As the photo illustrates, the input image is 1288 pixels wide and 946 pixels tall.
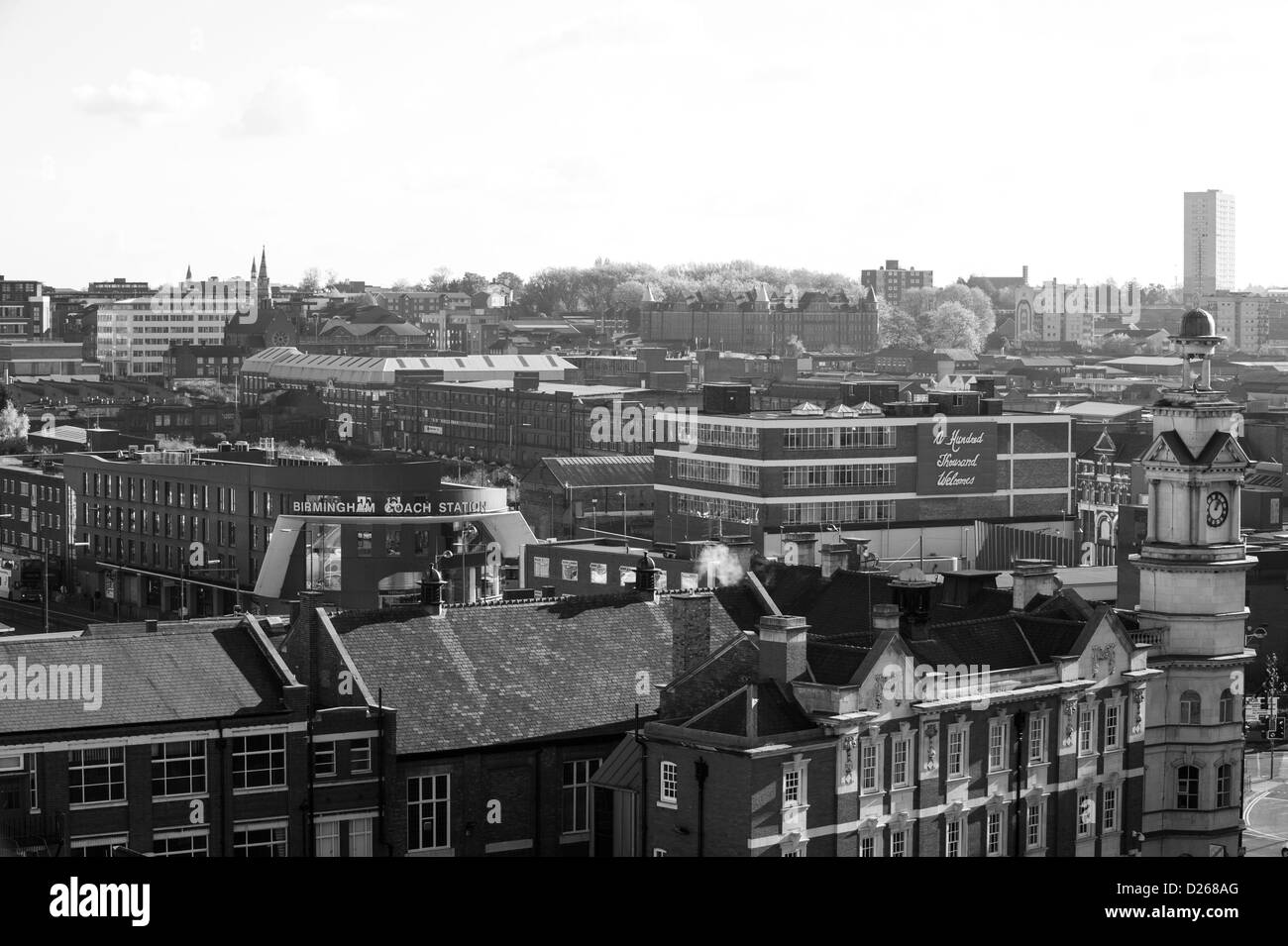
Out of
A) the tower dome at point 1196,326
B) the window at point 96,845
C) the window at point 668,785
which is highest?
the tower dome at point 1196,326

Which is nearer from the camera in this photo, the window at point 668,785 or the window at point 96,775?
the window at point 96,775

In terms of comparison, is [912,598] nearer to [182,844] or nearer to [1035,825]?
[1035,825]

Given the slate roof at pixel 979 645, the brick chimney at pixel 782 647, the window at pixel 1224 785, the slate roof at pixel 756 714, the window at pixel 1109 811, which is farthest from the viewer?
the window at pixel 1224 785

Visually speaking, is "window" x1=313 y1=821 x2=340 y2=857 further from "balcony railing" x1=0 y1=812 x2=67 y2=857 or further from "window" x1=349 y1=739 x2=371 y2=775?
"balcony railing" x1=0 y1=812 x2=67 y2=857

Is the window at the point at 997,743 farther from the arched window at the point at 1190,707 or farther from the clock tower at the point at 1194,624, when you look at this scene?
the arched window at the point at 1190,707

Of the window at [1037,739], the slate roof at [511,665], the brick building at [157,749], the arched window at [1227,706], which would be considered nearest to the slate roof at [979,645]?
the window at [1037,739]

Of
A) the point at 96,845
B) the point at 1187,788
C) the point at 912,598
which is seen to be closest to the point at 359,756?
the point at 96,845
